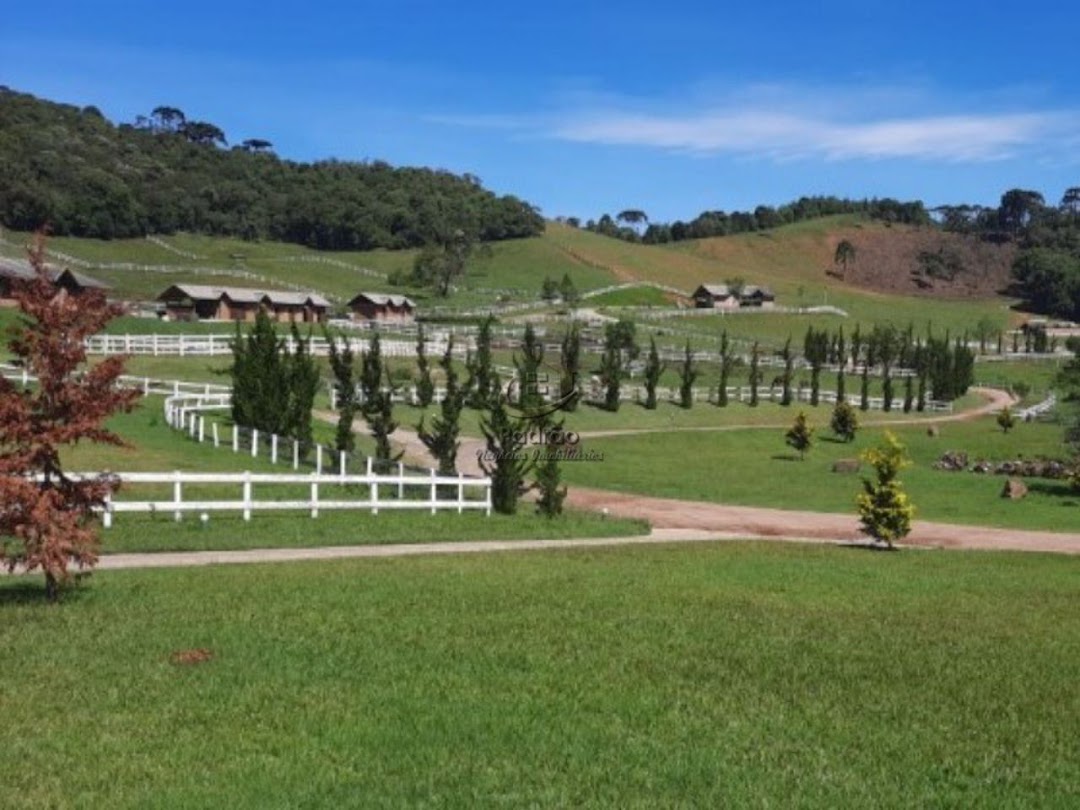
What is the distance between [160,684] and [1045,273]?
205 m

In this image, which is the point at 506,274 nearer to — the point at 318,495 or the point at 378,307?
the point at 378,307

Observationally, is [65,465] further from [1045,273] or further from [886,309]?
[1045,273]

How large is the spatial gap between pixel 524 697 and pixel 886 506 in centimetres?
1801

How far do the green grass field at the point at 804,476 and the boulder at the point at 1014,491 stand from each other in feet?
1.12

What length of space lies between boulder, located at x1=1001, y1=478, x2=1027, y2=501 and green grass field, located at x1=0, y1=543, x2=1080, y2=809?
24892 mm

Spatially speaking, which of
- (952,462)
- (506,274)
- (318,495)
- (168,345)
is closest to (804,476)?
(952,462)

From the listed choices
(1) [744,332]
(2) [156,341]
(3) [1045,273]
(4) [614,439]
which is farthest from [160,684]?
(3) [1045,273]

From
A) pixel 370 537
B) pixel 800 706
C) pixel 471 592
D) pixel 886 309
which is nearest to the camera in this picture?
pixel 800 706

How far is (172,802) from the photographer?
689cm

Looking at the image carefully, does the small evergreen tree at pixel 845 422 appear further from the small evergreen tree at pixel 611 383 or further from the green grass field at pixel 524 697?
the green grass field at pixel 524 697

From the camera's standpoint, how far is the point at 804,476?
43.5 meters

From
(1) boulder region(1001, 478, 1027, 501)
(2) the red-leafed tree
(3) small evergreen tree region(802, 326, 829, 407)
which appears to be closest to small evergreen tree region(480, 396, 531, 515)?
(2) the red-leafed tree

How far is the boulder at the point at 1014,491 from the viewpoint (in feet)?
127

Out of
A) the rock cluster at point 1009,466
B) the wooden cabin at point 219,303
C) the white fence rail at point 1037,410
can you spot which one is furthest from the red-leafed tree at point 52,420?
the wooden cabin at point 219,303
